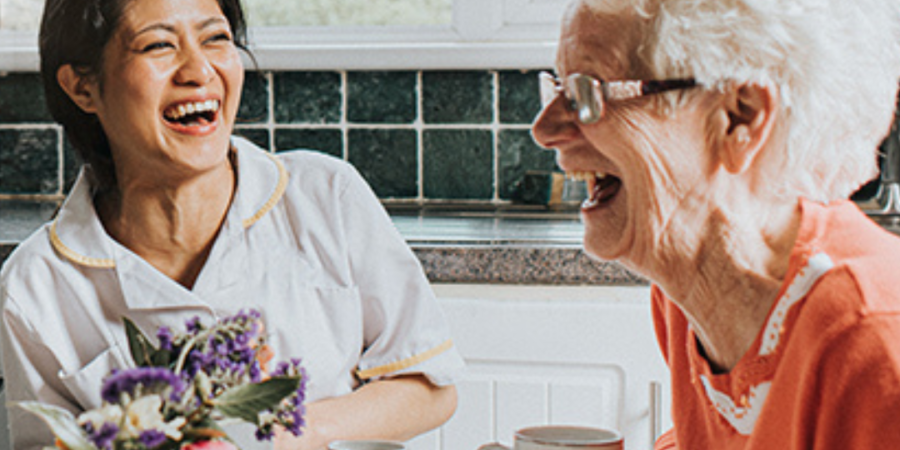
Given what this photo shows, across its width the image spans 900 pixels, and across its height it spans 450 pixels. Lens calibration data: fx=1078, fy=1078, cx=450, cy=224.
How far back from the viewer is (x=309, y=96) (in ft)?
9.06

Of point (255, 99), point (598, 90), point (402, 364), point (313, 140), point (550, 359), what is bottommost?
point (550, 359)

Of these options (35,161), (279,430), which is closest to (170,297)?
(279,430)

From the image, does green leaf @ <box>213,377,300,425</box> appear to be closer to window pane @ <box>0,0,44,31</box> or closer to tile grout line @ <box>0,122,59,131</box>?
tile grout line @ <box>0,122,59,131</box>

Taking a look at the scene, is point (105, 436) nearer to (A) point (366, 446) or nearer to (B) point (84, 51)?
(A) point (366, 446)

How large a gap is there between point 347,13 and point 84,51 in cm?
133

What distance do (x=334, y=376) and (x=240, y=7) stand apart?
572mm

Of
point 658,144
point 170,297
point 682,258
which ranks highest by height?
point 658,144

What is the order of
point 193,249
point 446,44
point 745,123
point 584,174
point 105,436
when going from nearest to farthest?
point 105,436 < point 745,123 < point 584,174 < point 193,249 < point 446,44

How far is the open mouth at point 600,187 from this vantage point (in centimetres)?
107

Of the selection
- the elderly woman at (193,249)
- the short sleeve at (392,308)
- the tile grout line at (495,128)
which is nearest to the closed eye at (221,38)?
the elderly woman at (193,249)

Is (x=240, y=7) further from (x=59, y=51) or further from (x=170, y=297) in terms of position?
(x=170, y=297)

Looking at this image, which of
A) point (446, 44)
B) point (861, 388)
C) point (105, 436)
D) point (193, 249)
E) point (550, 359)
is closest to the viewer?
point (105, 436)

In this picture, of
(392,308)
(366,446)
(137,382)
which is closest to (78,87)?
(392,308)

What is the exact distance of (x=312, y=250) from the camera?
159cm
